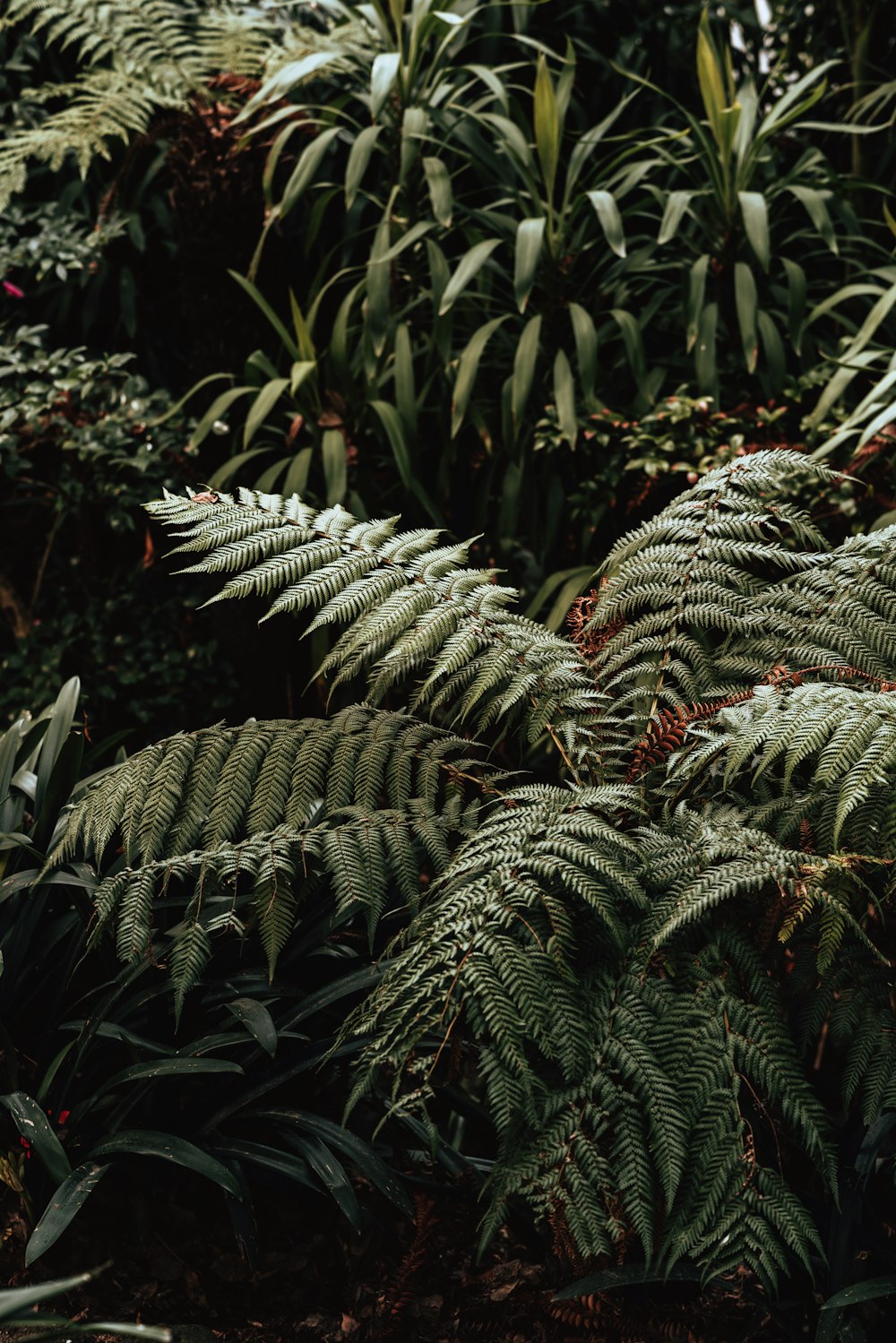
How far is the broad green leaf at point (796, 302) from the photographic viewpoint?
2877mm

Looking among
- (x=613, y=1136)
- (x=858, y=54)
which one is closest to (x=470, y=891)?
(x=613, y=1136)

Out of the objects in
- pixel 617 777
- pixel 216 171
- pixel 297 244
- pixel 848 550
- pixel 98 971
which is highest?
pixel 216 171

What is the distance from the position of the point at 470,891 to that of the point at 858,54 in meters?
3.39

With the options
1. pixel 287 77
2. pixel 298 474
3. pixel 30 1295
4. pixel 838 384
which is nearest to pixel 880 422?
pixel 838 384

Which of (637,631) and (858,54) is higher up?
(858,54)

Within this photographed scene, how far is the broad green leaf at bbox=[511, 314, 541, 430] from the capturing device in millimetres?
2707

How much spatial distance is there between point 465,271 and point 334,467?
0.59m

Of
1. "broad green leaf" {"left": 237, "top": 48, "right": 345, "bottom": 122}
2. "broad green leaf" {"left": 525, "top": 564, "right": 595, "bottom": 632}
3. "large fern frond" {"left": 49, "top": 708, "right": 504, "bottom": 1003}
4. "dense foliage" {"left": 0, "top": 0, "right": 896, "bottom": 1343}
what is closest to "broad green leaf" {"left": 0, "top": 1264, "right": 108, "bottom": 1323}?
"dense foliage" {"left": 0, "top": 0, "right": 896, "bottom": 1343}

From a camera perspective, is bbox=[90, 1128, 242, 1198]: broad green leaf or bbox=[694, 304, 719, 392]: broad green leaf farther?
bbox=[694, 304, 719, 392]: broad green leaf

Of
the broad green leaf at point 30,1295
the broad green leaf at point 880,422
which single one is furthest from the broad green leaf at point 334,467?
the broad green leaf at point 30,1295

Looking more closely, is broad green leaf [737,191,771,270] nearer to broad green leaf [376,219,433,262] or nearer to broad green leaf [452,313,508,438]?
broad green leaf [452,313,508,438]

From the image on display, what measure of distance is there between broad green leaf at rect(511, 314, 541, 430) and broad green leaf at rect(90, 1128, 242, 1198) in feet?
5.92

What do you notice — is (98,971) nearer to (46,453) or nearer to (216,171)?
(46,453)

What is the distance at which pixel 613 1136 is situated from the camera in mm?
1277
